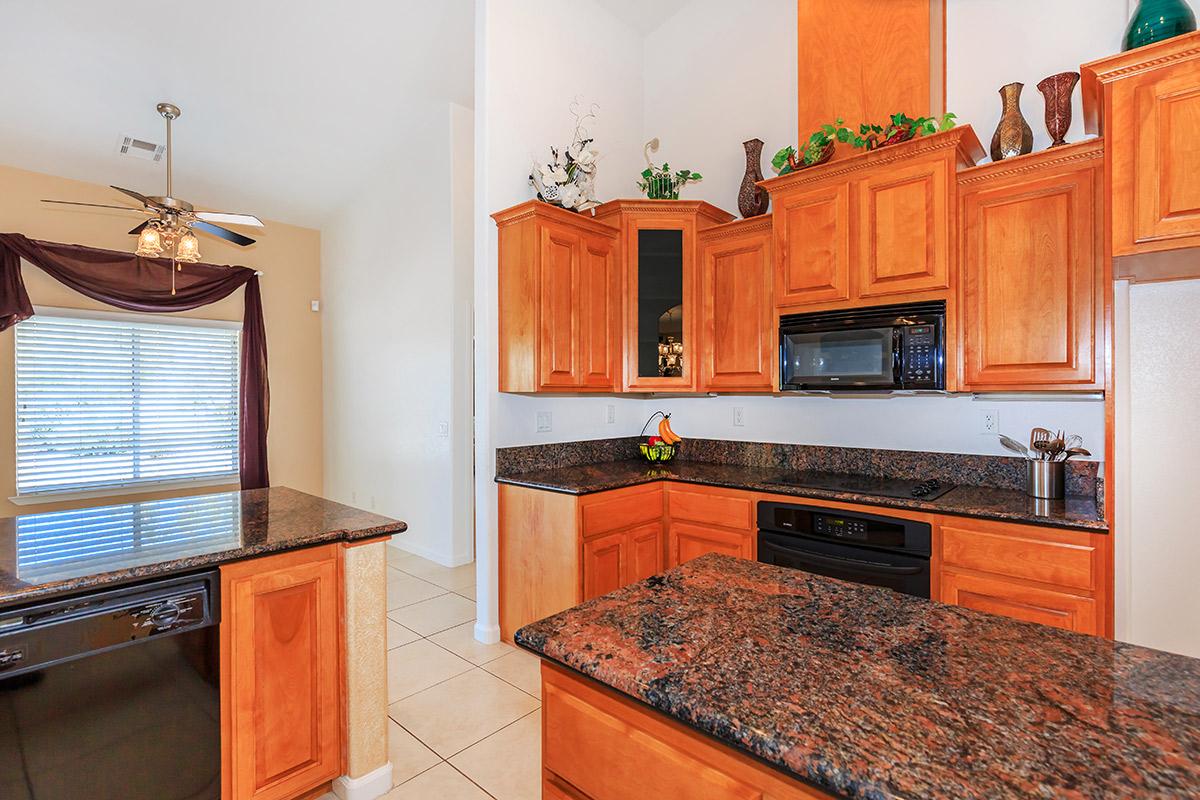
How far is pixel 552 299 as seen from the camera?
3012mm

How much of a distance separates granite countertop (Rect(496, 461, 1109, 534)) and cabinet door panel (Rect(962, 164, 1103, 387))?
0.50 metres

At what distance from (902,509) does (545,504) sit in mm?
1641

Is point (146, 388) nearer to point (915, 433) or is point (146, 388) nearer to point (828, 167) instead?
point (828, 167)

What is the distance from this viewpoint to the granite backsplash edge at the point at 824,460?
8.46 feet

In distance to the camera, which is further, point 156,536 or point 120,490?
point 120,490

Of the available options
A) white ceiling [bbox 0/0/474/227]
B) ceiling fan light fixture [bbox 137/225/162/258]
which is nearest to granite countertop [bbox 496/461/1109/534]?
ceiling fan light fixture [bbox 137/225/162/258]

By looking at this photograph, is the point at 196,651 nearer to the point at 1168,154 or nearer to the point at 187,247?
the point at 187,247

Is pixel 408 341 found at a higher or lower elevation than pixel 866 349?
higher

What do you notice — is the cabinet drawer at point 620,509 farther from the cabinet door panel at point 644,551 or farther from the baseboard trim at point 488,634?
the baseboard trim at point 488,634

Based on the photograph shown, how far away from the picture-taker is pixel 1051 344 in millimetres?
2246

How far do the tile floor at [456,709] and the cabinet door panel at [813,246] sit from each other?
2339 millimetres

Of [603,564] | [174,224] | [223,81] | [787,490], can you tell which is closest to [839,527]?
[787,490]

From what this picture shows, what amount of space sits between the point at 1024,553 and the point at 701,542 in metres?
1.41

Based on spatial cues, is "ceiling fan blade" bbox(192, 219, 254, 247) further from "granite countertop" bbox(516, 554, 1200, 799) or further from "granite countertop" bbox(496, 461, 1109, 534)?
"granite countertop" bbox(516, 554, 1200, 799)
